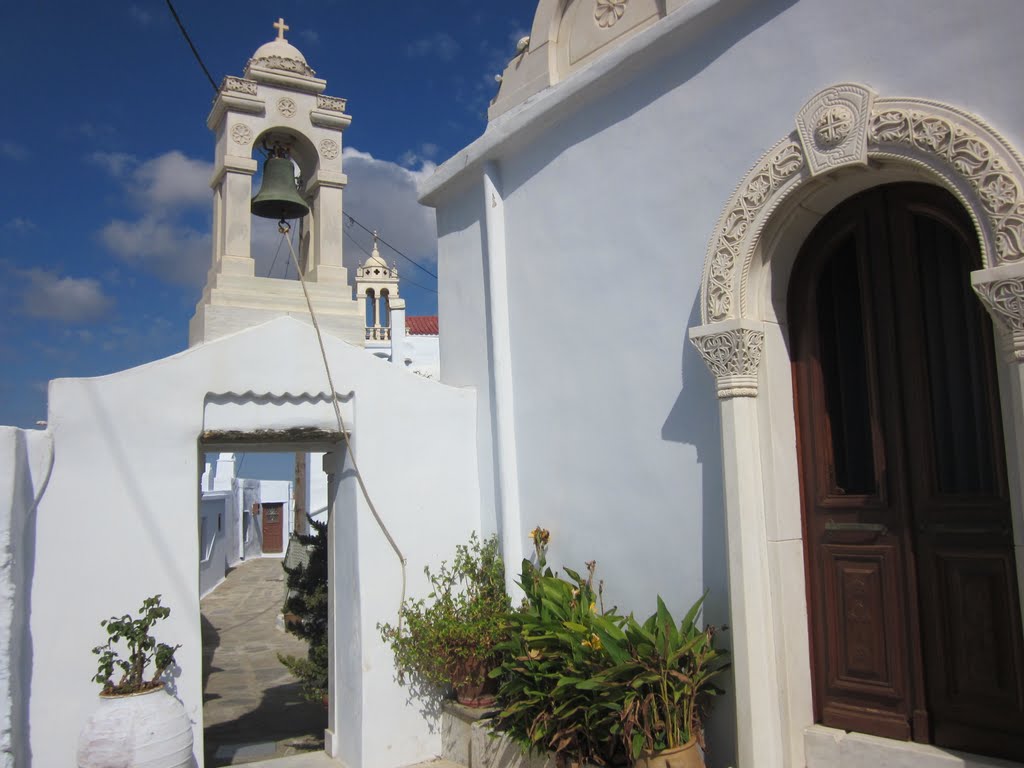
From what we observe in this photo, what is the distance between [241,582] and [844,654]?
21045mm

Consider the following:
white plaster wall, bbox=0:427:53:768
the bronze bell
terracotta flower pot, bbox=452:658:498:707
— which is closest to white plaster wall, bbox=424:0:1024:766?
terracotta flower pot, bbox=452:658:498:707

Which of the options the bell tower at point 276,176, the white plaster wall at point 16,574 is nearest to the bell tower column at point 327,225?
the bell tower at point 276,176

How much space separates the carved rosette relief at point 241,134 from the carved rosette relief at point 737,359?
4191mm

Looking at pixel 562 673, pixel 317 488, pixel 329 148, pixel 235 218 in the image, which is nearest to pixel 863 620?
pixel 562 673

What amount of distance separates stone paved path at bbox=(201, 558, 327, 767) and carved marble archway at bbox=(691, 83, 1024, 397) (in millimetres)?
5230

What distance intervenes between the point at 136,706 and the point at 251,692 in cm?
591

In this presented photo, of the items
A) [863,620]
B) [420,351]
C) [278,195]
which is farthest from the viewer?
[420,351]

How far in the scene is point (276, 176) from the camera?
6645 mm

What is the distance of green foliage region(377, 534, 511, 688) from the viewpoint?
550 centimetres

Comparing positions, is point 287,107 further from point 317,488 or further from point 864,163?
point 317,488

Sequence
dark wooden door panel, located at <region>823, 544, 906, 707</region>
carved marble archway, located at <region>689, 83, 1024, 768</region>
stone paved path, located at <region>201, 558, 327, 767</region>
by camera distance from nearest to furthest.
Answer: carved marble archway, located at <region>689, 83, 1024, 768</region>, dark wooden door panel, located at <region>823, 544, 906, 707</region>, stone paved path, located at <region>201, 558, 327, 767</region>

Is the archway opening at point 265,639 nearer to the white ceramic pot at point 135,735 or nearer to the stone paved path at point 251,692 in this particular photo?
the stone paved path at point 251,692

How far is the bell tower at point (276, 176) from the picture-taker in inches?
249

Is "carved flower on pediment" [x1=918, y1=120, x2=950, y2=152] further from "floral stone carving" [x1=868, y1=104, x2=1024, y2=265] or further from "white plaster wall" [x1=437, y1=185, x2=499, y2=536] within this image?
"white plaster wall" [x1=437, y1=185, x2=499, y2=536]
